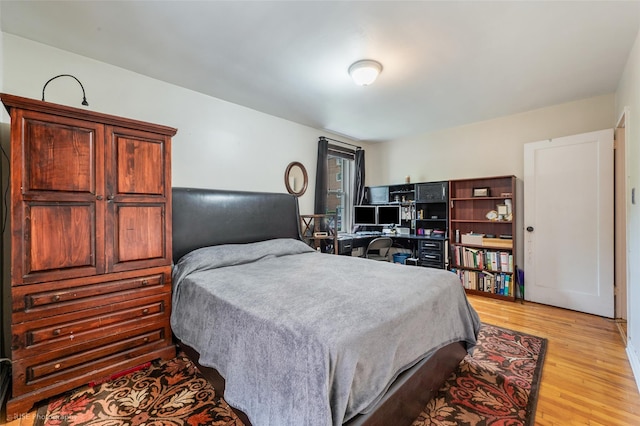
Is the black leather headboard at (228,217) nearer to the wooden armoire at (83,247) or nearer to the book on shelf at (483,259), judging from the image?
the wooden armoire at (83,247)

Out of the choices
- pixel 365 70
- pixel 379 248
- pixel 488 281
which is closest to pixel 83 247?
pixel 365 70

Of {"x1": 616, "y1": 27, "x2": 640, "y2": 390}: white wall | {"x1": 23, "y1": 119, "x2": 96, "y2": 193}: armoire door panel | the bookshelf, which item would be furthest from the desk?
{"x1": 23, "y1": 119, "x2": 96, "y2": 193}: armoire door panel

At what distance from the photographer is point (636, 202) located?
2156mm

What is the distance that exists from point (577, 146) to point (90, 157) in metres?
4.89

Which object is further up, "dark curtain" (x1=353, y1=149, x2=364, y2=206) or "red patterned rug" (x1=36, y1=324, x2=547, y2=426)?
"dark curtain" (x1=353, y1=149, x2=364, y2=206)

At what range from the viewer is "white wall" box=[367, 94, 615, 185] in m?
3.38

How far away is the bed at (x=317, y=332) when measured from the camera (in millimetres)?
1101

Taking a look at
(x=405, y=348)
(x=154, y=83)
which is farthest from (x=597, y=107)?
(x=154, y=83)

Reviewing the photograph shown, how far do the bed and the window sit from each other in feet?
7.88

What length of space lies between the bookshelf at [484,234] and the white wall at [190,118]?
7.83 feet

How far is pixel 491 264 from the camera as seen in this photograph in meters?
3.82

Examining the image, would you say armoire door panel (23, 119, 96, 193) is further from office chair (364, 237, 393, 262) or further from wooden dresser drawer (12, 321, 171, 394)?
office chair (364, 237, 393, 262)

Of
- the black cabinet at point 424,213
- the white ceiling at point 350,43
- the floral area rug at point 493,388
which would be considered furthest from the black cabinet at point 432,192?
the floral area rug at point 493,388

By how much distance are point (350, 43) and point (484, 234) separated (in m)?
3.38
